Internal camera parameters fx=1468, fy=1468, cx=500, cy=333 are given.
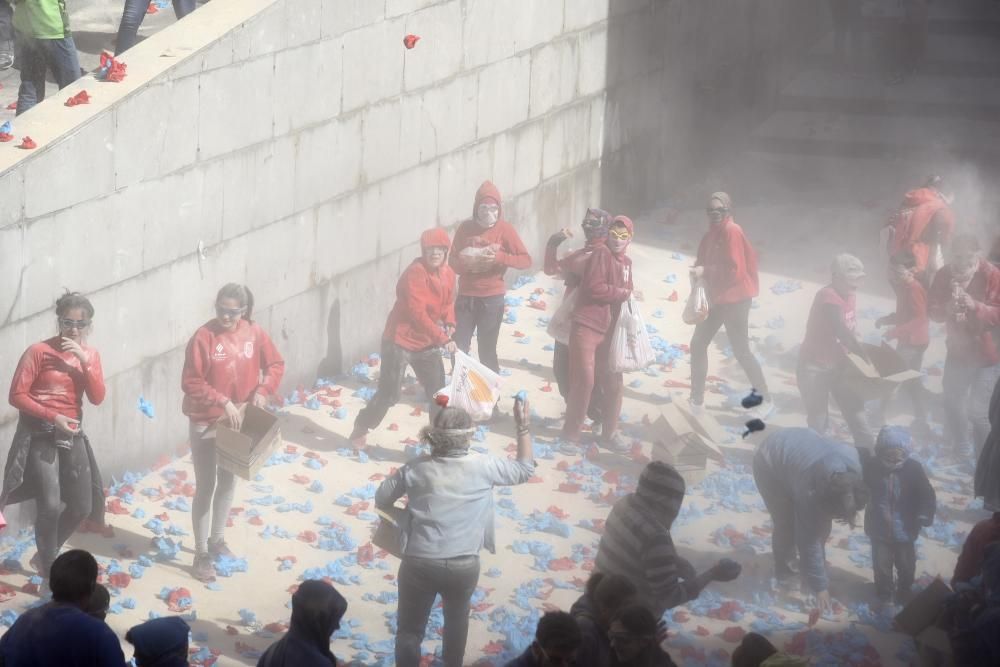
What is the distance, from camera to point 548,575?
889cm

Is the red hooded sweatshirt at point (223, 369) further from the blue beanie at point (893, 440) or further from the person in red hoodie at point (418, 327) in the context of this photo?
the blue beanie at point (893, 440)

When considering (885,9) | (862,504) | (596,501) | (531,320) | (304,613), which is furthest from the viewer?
(885,9)

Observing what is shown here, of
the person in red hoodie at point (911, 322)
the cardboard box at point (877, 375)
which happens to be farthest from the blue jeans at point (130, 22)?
the person in red hoodie at point (911, 322)

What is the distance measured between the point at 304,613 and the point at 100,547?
3866 mm

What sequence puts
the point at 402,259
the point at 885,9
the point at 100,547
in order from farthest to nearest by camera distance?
the point at 885,9 → the point at 402,259 → the point at 100,547

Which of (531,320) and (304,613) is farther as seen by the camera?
(531,320)

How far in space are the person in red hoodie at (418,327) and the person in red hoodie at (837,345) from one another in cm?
258

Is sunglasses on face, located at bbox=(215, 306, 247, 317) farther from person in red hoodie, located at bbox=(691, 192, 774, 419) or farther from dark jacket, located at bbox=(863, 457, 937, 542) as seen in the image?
person in red hoodie, located at bbox=(691, 192, 774, 419)

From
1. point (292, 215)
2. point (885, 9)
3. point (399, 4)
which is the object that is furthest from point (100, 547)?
point (885, 9)

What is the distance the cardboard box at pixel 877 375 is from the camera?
10.1m

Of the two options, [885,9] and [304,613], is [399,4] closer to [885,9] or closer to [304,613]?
[304,613]

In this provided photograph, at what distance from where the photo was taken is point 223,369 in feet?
28.0

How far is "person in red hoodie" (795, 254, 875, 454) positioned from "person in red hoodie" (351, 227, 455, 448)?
2581 millimetres

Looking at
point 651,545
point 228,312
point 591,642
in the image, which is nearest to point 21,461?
point 228,312
